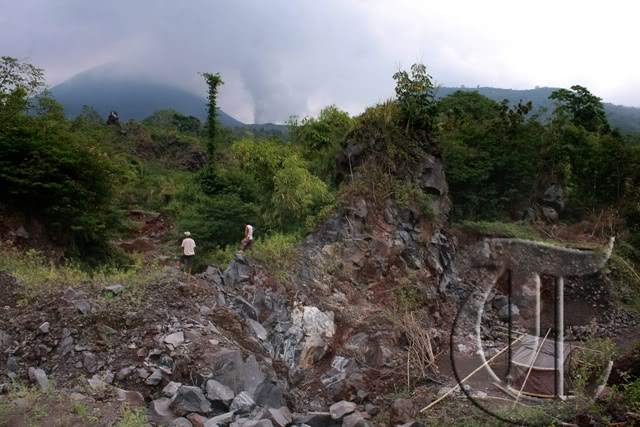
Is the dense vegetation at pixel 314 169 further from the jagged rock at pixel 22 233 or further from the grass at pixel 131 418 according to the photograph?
the grass at pixel 131 418

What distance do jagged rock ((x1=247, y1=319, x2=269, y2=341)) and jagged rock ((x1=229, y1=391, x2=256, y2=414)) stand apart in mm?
1902

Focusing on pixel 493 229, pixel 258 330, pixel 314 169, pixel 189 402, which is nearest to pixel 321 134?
pixel 314 169

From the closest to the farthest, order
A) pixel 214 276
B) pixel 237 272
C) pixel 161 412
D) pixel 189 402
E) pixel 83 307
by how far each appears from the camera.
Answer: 1. pixel 161 412
2. pixel 189 402
3. pixel 83 307
4. pixel 214 276
5. pixel 237 272

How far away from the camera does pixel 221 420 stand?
15.5 ft

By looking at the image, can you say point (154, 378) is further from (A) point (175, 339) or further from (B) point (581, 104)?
(B) point (581, 104)

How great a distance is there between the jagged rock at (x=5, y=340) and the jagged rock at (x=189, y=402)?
7.80 feet

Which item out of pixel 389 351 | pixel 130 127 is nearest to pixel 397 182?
pixel 389 351

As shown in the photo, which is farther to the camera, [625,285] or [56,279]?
[625,285]

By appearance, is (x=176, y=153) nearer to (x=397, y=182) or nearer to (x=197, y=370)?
(x=397, y=182)

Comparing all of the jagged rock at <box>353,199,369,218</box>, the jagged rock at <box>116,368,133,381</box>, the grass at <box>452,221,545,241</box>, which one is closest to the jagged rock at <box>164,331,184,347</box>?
the jagged rock at <box>116,368,133,381</box>

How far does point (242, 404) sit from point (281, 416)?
500mm

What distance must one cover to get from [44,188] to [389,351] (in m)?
7.50

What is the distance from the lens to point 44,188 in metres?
9.47

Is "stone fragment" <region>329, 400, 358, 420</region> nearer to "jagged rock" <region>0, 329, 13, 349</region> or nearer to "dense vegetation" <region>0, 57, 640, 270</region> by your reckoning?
"jagged rock" <region>0, 329, 13, 349</region>
